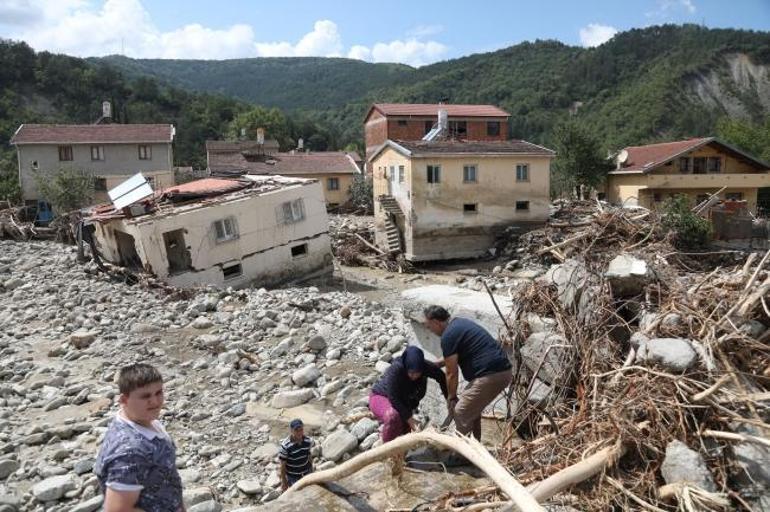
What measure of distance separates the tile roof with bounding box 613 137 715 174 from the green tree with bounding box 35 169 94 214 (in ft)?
93.1

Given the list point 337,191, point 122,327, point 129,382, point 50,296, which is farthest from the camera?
point 337,191

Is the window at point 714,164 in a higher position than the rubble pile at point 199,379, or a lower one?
higher

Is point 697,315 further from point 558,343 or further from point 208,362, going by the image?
point 208,362

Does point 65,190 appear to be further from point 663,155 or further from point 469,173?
point 663,155

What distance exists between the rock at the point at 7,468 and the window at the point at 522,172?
81.4 ft

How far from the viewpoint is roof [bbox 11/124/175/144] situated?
3447cm

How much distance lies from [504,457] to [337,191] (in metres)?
38.5

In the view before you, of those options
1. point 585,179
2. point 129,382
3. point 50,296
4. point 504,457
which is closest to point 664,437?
point 504,457

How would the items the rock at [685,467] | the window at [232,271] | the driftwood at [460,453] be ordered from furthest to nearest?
the window at [232,271], the rock at [685,467], the driftwood at [460,453]

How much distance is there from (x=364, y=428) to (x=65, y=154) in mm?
34245

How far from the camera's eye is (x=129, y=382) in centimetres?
298

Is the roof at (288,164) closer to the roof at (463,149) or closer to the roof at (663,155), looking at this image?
the roof at (463,149)

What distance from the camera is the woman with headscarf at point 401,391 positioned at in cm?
504

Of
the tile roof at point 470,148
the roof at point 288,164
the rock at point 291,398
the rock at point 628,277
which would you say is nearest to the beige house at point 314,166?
the roof at point 288,164
